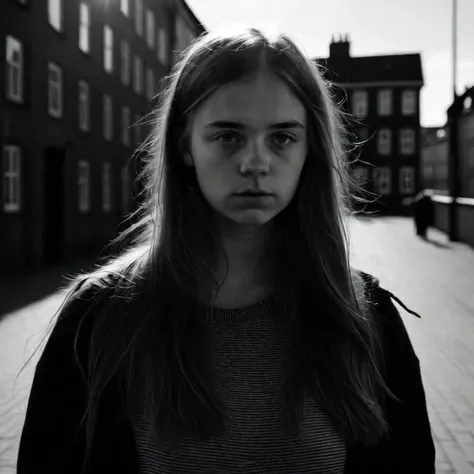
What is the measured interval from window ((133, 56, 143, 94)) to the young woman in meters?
29.9

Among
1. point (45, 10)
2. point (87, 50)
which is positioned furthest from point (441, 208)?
point (45, 10)

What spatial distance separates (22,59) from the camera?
17.7 m

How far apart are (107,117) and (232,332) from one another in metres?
25.5

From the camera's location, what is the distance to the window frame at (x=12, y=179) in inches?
663

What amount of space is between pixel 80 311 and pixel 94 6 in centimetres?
2441

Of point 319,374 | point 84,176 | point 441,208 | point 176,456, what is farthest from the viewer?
point 441,208

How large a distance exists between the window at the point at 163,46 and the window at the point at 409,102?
29524mm

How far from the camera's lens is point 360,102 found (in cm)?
6378

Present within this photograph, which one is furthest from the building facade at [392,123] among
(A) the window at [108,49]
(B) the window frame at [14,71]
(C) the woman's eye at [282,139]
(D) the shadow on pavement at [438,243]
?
(C) the woman's eye at [282,139]

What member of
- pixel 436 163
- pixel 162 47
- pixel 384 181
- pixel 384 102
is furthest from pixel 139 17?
pixel 436 163

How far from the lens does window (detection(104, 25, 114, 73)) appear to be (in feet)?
85.9

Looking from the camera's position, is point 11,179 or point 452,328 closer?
point 452,328

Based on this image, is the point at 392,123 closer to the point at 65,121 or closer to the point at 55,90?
the point at 65,121

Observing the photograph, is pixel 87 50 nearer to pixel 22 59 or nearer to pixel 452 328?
pixel 22 59
